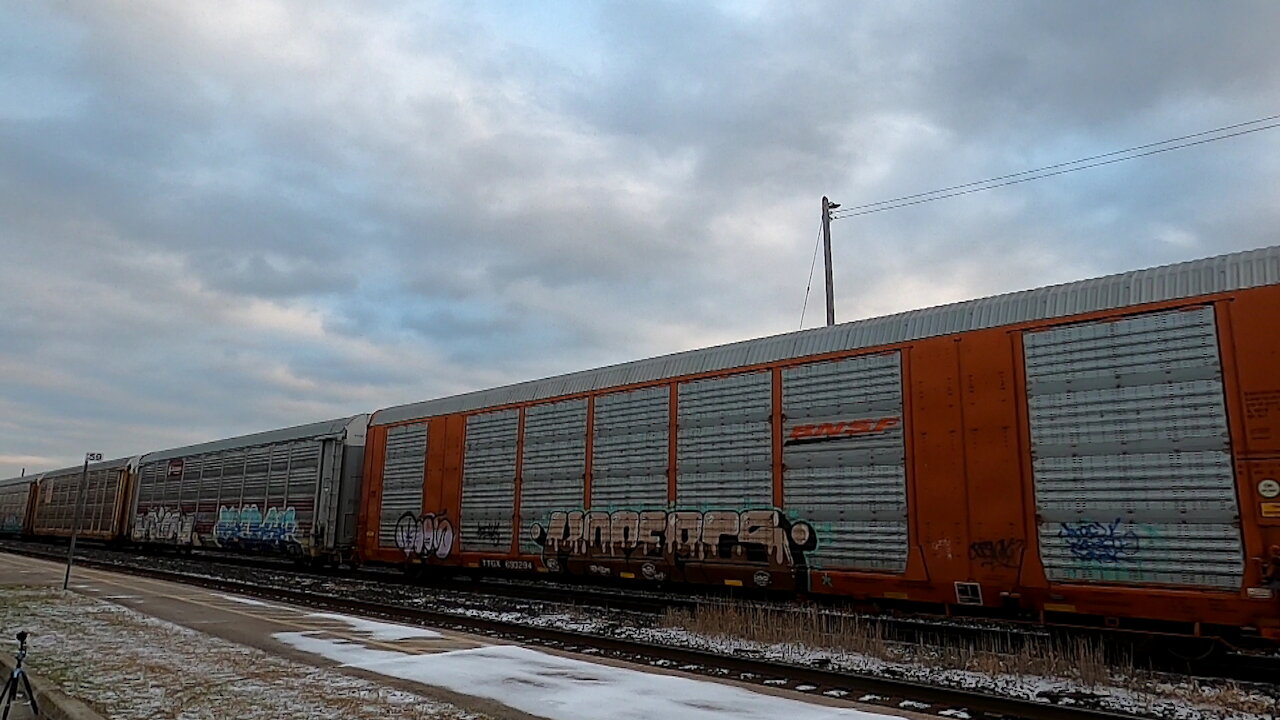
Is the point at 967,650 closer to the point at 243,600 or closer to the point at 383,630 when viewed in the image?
the point at 383,630

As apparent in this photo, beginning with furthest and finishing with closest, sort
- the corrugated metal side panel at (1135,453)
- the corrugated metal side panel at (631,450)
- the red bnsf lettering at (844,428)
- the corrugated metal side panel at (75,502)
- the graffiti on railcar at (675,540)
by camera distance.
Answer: the corrugated metal side panel at (75,502) → the corrugated metal side panel at (631,450) → the graffiti on railcar at (675,540) → the red bnsf lettering at (844,428) → the corrugated metal side panel at (1135,453)

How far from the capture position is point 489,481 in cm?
1753

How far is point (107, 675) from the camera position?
7.73 metres

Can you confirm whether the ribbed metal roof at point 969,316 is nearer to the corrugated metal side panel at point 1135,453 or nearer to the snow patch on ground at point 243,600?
the corrugated metal side panel at point 1135,453

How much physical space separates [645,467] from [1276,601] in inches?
351

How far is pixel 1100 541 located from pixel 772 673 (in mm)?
4131

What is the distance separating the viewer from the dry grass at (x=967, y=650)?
7844 mm

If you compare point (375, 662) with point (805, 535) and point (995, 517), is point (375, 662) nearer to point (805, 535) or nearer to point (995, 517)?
point (805, 535)

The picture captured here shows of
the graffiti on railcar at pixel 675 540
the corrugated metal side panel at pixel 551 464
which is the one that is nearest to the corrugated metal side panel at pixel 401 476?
the corrugated metal side panel at pixel 551 464

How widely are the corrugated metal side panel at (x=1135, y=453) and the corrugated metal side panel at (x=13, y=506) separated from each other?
187 feet

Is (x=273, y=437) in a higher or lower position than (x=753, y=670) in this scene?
higher

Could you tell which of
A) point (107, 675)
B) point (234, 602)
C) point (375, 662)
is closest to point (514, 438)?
point (234, 602)

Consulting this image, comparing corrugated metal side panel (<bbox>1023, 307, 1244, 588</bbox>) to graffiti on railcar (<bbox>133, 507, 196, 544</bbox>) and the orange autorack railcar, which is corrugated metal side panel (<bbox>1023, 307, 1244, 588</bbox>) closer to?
the orange autorack railcar

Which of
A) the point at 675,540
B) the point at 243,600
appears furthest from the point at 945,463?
the point at 243,600
